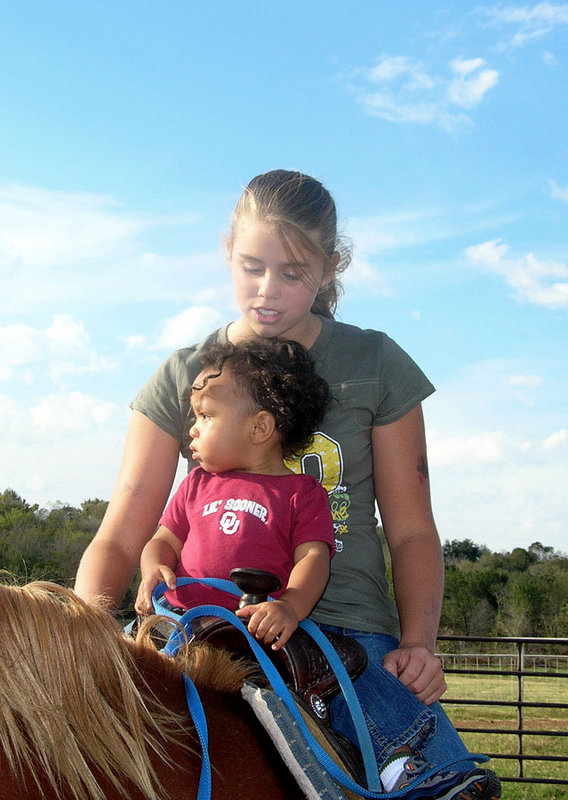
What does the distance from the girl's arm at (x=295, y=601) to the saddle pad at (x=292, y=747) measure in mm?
179

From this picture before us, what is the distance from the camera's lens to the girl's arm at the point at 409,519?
221 cm

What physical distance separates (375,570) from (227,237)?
3.68 feet

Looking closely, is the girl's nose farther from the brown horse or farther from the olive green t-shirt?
the brown horse

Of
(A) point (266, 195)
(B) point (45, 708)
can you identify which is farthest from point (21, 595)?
(A) point (266, 195)

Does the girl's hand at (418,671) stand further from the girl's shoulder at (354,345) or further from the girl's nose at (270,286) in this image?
the girl's nose at (270,286)

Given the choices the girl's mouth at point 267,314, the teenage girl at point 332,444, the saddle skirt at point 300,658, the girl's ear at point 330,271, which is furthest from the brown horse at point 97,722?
the girl's ear at point 330,271

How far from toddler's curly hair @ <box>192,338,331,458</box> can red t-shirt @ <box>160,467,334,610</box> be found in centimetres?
16

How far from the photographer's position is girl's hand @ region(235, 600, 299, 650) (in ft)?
4.86

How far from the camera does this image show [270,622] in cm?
149

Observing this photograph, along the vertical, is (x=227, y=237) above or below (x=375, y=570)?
above

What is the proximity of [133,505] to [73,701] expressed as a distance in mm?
1218

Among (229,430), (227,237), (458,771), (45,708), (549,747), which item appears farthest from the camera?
(549,747)

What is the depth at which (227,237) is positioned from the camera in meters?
2.61

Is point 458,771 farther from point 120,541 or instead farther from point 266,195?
point 266,195
